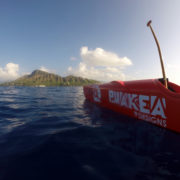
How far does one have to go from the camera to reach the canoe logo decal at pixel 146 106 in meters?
2.87

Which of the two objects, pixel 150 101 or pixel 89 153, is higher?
pixel 150 101

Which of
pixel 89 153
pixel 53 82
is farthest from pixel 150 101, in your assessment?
pixel 53 82

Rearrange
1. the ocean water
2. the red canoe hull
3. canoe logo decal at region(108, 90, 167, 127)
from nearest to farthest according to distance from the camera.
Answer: the ocean water < the red canoe hull < canoe logo decal at region(108, 90, 167, 127)

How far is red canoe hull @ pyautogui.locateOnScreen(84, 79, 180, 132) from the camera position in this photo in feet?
8.61

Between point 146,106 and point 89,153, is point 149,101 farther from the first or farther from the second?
point 89,153

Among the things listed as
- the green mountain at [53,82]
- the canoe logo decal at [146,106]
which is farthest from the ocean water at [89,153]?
the green mountain at [53,82]

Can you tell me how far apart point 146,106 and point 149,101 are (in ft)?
0.68

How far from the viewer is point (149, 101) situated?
124 inches

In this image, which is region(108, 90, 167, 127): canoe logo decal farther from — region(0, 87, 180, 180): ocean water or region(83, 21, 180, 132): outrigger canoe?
region(0, 87, 180, 180): ocean water

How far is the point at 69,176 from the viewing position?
58.4 inches

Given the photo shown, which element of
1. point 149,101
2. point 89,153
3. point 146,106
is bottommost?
point 89,153

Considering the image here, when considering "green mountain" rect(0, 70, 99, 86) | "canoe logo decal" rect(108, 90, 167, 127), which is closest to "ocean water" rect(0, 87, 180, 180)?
"canoe logo decal" rect(108, 90, 167, 127)

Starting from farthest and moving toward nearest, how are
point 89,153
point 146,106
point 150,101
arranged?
point 146,106, point 150,101, point 89,153

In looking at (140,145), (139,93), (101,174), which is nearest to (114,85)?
(139,93)
